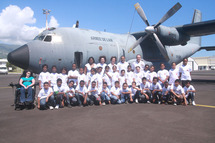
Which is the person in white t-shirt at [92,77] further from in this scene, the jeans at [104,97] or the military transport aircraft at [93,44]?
the military transport aircraft at [93,44]

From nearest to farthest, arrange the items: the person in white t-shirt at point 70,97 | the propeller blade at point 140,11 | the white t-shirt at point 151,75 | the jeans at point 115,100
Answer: the person in white t-shirt at point 70,97 → the jeans at point 115,100 → the white t-shirt at point 151,75 → the propeller blade at point 140,11

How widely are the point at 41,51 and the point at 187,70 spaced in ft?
24.9

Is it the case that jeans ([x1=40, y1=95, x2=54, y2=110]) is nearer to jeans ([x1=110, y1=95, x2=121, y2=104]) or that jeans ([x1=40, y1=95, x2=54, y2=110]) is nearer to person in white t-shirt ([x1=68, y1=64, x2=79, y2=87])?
person in white t-shirt ([x1=68, y1=64, x2=79, y2=87])

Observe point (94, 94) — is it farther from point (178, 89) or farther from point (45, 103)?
point (178, 89)

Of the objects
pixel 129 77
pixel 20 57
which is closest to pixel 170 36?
pixel 129 77

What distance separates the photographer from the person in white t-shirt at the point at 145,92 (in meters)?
7.91

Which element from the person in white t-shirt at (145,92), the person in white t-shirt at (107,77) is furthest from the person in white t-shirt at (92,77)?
the person in white t-shirt at (145,92)

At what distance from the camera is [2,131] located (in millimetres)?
4320

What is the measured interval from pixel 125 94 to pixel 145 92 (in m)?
0.93

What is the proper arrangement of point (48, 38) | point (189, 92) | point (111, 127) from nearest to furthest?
point (111, 127)
point (189, 92)
point (48, 38)

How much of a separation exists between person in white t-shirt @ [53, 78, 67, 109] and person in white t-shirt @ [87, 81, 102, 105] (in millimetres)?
1086

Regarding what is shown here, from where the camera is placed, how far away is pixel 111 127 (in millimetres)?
4543

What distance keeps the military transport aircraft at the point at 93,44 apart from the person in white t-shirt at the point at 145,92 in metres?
4.25

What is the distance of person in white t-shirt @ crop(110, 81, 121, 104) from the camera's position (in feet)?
25.5
